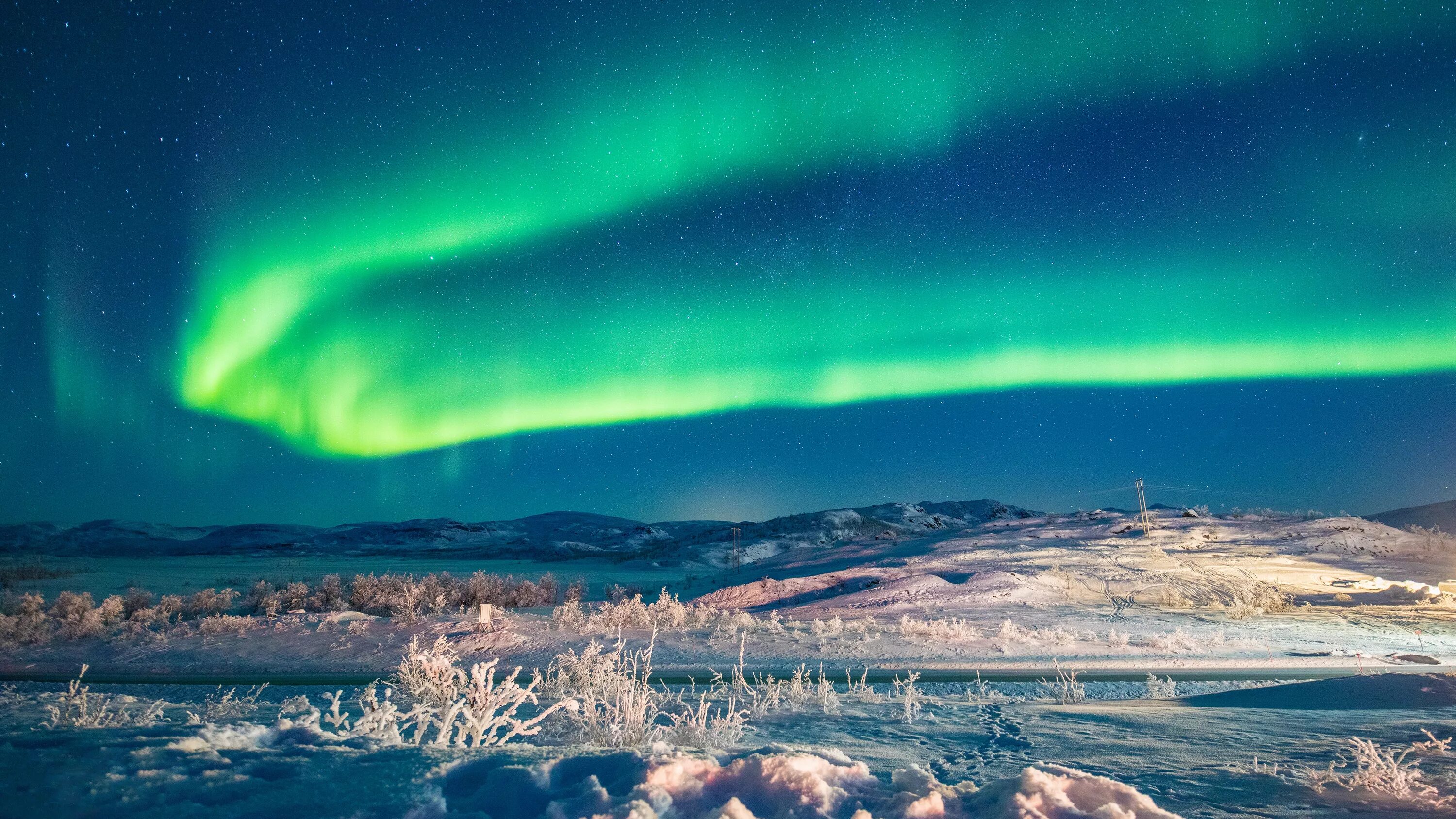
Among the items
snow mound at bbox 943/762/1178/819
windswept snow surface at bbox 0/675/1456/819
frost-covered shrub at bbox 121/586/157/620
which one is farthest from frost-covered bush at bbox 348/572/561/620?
snow mound at bbox 943/762/1178/819

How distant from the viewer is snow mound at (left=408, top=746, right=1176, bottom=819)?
3916 mm

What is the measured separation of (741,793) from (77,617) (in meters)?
23.6

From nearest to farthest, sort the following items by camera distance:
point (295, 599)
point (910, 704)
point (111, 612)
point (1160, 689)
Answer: point (910, 704)
point (1160, 689)
point (111, 612)
point (295, 599)

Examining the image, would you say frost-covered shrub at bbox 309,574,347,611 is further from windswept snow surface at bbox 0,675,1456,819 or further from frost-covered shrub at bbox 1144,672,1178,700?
frost-covered shrub at bbox 1144,672,1178,700

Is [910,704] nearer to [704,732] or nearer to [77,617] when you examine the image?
[704,732]

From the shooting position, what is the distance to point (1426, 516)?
2990 inches

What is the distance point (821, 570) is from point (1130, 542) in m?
14.2

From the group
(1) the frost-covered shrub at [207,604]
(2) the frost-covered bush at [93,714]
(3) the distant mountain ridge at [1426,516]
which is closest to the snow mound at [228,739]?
(2) the frost-covered bush at [93,714]

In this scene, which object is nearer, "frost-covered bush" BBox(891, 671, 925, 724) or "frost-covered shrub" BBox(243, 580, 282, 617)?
"frost-covered bush" BBox(891, 671, 925, 724)

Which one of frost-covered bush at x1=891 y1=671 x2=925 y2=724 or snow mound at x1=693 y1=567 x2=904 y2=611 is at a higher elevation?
frost-covered bush at x1=891 y1=671 x2=925 y2=724

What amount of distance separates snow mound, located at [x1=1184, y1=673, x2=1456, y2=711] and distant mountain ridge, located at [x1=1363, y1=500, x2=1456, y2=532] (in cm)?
7252

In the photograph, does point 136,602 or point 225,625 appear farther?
point 136,602

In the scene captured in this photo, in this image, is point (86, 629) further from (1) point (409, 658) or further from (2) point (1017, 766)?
(2) point (1017, 766)

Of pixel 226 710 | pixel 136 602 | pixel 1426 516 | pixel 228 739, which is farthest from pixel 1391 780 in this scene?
pixel 1426 516
